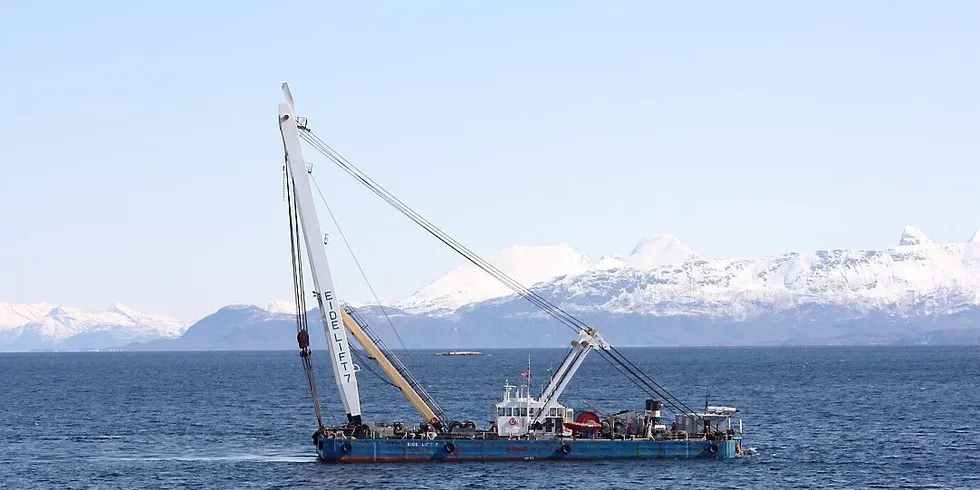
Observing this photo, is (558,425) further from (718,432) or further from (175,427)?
(175,427)

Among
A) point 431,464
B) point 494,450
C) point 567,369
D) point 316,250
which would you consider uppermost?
point 316,250

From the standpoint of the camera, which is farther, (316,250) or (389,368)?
(389,368)

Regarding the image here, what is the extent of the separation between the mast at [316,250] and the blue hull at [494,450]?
7.79 ft

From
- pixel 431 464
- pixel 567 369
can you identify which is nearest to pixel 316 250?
pixel 431 464

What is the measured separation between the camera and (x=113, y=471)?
93.4 m

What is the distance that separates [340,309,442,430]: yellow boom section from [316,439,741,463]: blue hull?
9.74 ft

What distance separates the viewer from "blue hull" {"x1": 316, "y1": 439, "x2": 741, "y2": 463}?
9031cm

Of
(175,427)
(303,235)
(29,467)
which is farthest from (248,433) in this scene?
(303,235)

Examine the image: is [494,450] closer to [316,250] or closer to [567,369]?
[567,369]

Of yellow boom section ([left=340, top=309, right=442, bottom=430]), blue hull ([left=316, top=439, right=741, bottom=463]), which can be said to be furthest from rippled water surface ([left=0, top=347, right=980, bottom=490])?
yellow boom section ([left=340, top=309, right=442, bottom=430])

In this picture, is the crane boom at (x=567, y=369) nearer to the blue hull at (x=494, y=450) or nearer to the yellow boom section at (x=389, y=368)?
the blue hull at (x=494, y=450)

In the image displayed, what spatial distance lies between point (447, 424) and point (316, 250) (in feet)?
49.4

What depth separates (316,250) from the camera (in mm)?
91625

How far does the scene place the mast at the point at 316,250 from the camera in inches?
3588
